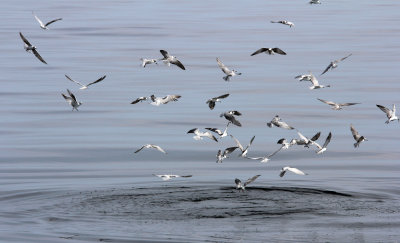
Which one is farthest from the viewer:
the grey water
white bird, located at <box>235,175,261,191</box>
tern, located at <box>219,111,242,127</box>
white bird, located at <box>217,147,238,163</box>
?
white bird, located at <box>217,147,238,163</box>

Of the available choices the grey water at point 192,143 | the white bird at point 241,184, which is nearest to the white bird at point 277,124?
the white bird at point 241,184

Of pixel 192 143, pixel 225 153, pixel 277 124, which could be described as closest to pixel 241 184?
pixel 225 153

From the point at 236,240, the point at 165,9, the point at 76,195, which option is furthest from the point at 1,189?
the point at 165,9

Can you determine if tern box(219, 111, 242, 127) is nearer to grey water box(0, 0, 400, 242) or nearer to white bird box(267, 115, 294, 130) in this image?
white bird box(267, 115, 294, 130)

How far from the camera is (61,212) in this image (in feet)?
58.5

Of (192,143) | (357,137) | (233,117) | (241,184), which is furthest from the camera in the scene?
(192,143)

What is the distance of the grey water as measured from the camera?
17.0m

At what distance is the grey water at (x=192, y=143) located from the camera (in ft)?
55.9

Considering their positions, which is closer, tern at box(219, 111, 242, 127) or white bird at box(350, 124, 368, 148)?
tern at box(219, 111, 242, 127)

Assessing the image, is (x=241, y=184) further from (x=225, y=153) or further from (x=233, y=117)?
(x=233, y=117)

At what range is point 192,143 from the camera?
23.7 m

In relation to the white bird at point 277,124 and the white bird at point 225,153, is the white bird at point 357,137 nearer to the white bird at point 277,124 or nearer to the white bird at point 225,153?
the white bird at point 277,124

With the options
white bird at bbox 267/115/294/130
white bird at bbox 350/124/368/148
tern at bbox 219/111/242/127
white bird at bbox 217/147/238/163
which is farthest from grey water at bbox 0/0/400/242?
tern at bbox 219/111/242/127

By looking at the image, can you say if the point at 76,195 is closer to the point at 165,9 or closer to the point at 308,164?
the point at 308,164
